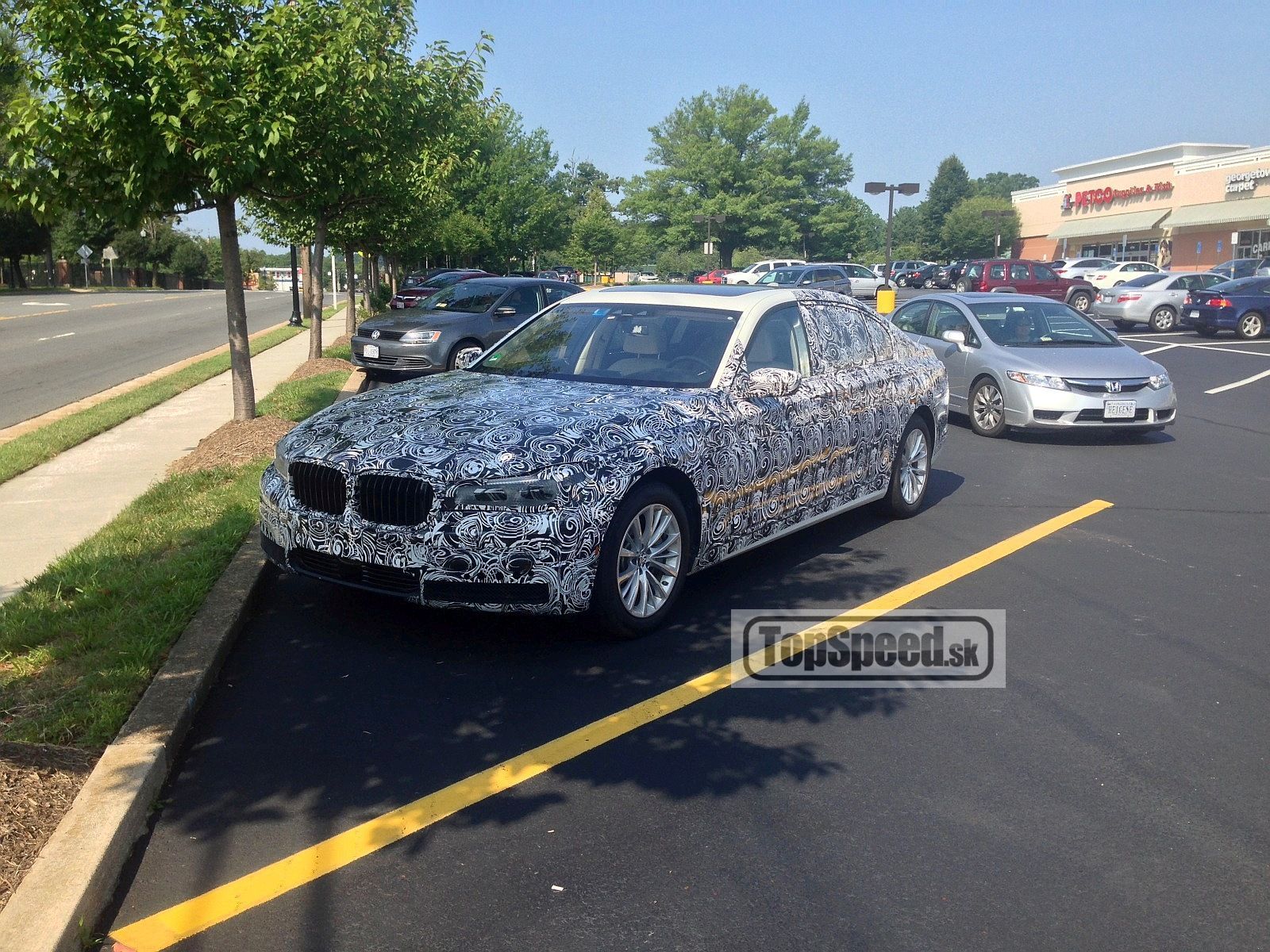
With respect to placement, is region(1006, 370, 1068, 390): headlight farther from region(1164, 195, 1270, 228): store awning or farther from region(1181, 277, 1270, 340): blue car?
region(1164, 195, 1270, 228): store awning

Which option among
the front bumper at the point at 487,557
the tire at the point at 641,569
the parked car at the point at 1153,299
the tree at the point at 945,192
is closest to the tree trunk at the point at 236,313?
the front bumper at the point at 487,557

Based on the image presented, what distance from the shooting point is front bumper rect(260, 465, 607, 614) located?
5.03 metres

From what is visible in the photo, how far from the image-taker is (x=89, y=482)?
28.8 feet

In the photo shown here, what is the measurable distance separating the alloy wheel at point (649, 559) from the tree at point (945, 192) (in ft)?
439

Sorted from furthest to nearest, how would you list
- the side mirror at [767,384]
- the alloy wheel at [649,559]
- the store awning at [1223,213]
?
the store awning at [1223,213], the side mirror at [767,384], the alloy wheel at [649,559]

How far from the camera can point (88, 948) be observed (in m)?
3.12

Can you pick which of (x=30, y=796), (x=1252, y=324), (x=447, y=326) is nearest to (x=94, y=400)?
(x=447, y=326)

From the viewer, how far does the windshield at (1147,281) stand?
30656 mm

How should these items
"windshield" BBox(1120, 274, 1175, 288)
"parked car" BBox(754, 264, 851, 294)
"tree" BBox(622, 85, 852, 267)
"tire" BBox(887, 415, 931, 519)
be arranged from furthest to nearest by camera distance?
"tree" BBox(622, 85, 852, 267) < "parked car" BBox(754, 264, 851, 294) < "windshield" BBox(1120, 274, 1175, 288) < "tire" BBox(887, 415, 931, 519)

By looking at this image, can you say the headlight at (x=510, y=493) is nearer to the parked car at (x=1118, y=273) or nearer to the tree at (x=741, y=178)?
the parked car at (x=1118, y=273)

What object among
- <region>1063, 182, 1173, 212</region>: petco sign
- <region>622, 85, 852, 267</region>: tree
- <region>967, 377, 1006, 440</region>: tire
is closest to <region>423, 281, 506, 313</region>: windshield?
<region>967, 377, 1006, 440</region>: tire

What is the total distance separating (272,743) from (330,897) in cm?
117

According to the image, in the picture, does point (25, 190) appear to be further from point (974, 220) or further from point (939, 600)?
point (974, 220)

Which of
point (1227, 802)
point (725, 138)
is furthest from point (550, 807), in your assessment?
point (725, 138)
